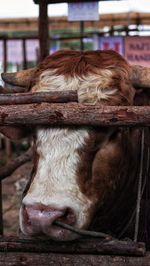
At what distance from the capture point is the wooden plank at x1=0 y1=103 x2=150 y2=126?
2338 mm

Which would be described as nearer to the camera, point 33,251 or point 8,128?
point 33,251

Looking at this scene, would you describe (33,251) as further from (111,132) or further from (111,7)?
(111,7)

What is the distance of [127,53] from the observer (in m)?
8.36

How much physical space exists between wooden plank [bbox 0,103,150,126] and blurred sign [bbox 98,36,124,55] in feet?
20.5

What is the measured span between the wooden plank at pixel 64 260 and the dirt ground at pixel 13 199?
4.07m

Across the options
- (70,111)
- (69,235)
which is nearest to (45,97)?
(70,111)

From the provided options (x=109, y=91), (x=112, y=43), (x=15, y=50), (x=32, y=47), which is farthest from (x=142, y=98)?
(x=15, y=50)

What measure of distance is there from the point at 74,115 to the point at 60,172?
1.10ft

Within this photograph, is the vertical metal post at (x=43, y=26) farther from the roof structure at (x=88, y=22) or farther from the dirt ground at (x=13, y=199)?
the roof structure at (x=88, y=22)

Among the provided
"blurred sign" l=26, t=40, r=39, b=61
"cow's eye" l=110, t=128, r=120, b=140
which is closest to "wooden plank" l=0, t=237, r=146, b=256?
"cow's eye" l=110, t=128, r=120, b=140

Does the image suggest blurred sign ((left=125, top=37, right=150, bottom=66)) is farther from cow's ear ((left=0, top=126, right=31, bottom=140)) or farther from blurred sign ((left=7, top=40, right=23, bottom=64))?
cow's ear ((left=0, top=126, right=31, bottom=140))

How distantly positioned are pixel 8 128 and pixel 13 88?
25.7 inches

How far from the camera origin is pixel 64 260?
2312mm

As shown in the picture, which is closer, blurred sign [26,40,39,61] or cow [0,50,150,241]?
cow [0,50,150,241]
